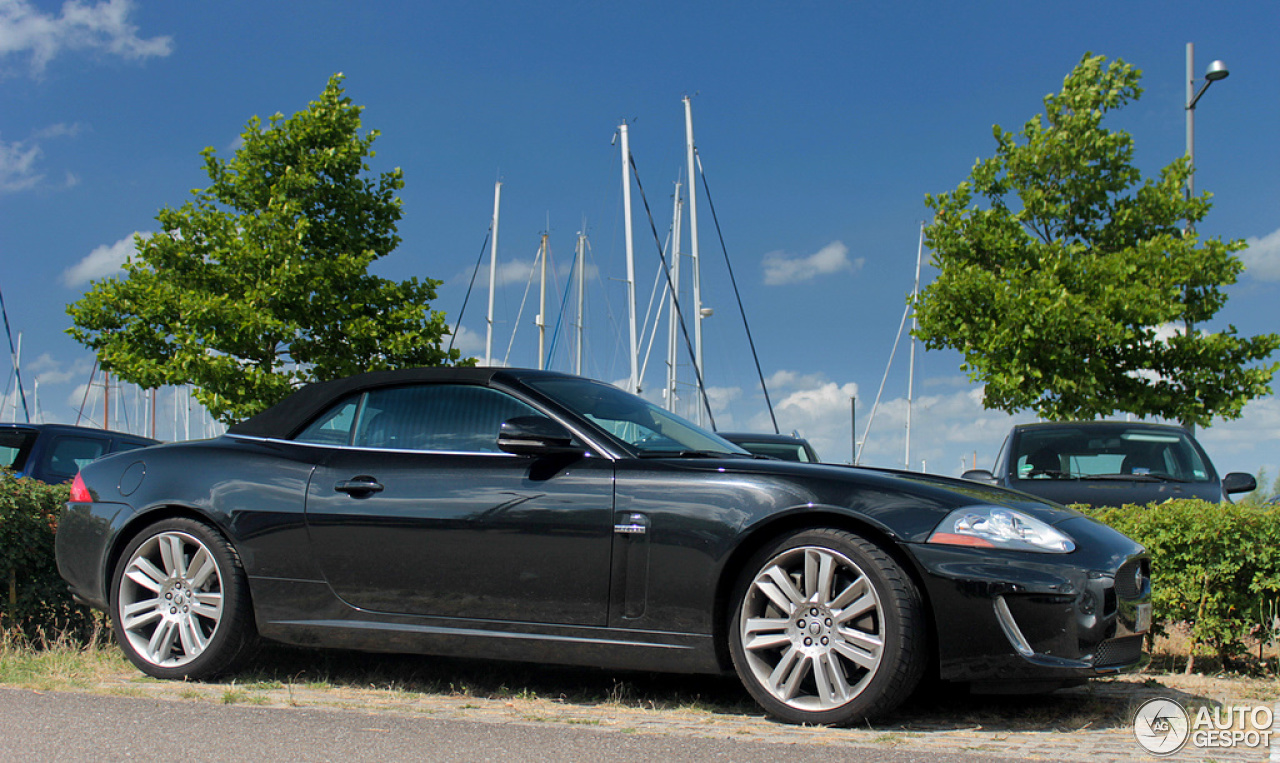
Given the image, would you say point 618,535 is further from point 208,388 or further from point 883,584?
point 208,388

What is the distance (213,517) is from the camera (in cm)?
472

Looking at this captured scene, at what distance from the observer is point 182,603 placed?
4777 millimetres

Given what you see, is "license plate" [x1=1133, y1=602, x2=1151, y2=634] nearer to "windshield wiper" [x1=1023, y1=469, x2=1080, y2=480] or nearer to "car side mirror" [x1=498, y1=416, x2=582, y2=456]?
"car side mirror" [x1=498, y1=416, x2=582, y2=456]

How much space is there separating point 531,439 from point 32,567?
3.63m

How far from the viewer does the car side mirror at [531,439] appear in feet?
13.4

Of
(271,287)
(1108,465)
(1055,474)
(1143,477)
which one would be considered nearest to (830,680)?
(1055,474)

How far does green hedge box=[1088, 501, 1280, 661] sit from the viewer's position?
496 cm

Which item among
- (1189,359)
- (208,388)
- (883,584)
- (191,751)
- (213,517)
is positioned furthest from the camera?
(208,388)

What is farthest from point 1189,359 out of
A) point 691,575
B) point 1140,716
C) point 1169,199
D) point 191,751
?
point 191,751

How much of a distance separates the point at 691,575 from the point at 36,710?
8.80ft

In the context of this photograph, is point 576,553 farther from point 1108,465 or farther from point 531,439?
point 1108,465

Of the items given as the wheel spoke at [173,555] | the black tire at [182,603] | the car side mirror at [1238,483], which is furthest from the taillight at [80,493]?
the car side mirror at [1238,483]

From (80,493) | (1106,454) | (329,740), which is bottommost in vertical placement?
(329,740)

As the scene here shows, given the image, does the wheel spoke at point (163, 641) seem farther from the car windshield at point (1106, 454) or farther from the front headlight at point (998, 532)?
the car windshield at point (1106, 454)
